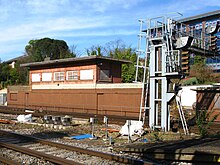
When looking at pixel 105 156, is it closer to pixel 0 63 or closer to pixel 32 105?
pixel 32 105

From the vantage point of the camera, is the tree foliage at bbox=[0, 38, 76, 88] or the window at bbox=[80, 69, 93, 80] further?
the tree foliage at bbox=[0, 38, 76, 88]

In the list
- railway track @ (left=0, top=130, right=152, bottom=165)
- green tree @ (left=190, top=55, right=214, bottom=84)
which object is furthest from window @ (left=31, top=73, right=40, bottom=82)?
railway track @ (left=0, top=130, right=152, bottom=165)

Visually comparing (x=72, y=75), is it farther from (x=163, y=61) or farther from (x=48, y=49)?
(x=48, y=49)

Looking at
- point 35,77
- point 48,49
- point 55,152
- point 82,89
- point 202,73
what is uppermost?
point 48,49

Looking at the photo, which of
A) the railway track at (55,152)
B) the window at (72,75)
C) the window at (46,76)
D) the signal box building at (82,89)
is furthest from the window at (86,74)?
the railway track at (55,152)

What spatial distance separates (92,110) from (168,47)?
1221cm

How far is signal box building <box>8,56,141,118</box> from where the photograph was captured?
24.1 metres

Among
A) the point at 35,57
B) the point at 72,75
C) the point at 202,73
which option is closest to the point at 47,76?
the point at 72,75

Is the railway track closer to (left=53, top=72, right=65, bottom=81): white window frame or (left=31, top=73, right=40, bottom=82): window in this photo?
(left=53, top=72, right=65, bottom=81): white window frame

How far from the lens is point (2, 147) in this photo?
477 inches

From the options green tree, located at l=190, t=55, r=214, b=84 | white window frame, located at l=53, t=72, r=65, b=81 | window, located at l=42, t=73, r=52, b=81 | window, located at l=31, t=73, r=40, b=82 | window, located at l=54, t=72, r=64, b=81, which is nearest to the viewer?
green tree, located at l=190, t=55, r=214, b=84

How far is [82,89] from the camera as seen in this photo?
28.1 m

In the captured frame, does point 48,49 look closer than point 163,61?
No

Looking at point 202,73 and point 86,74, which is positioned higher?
point 202,73
